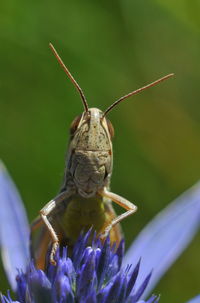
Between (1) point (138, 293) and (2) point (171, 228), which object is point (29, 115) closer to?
(2) point (171, 228)

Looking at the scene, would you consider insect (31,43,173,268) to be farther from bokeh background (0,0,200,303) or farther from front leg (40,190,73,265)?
bokeh background (0,0,200,303)

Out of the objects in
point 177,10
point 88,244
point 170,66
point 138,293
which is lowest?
point 138,293

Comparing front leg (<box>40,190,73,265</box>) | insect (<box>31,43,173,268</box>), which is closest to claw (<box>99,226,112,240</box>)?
insect (<box>31,43,173,268</box>)

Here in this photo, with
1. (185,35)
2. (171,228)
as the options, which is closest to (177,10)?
(185,35)

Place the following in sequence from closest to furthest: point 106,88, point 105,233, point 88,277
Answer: point 88,277 < point 105,233 < point 106,88

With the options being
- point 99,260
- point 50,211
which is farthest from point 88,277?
point 50,211

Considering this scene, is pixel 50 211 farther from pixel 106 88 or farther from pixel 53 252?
pixel 106 88
